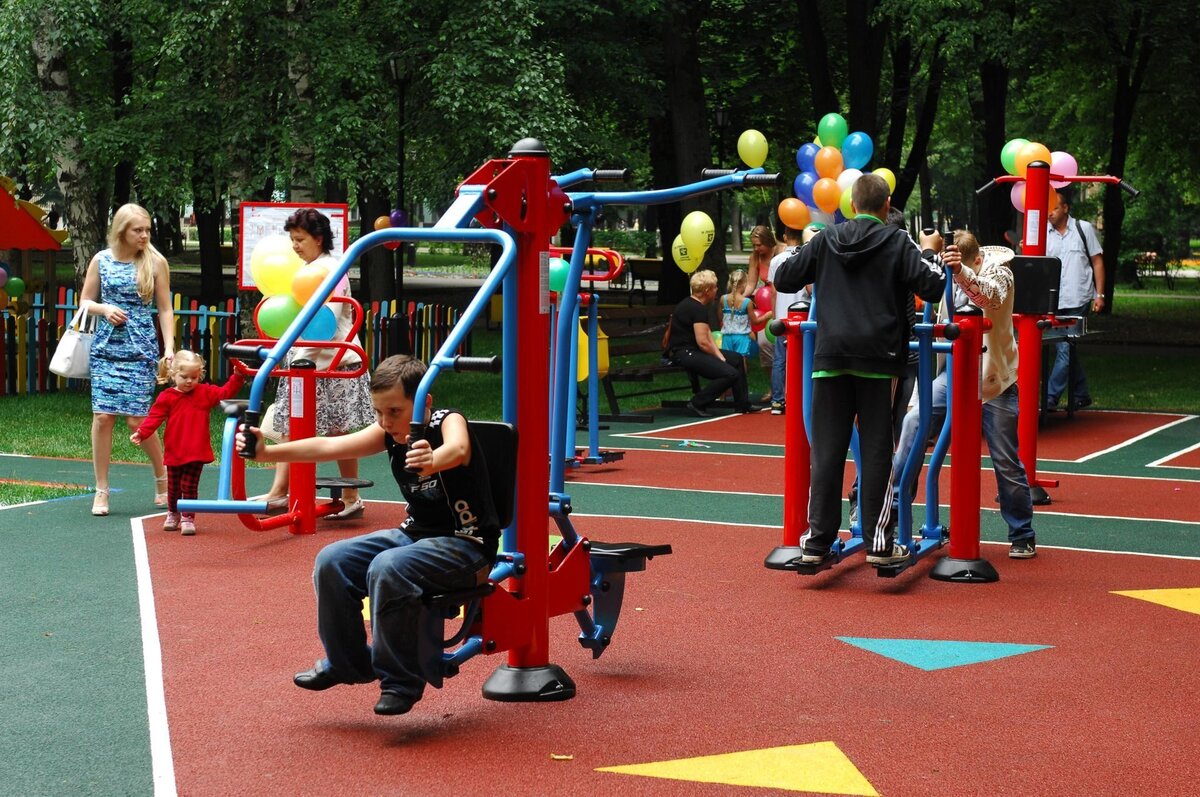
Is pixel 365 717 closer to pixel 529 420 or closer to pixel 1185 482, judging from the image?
pixel 529 420

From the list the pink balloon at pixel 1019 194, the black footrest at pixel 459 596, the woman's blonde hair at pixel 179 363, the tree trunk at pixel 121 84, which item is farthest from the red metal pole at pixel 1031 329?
the tree trunk at pixel 121 84

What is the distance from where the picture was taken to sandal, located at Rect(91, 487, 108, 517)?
9.47m

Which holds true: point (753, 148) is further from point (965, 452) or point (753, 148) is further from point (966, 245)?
point (965, 452)

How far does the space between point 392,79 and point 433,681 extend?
13.4 metres

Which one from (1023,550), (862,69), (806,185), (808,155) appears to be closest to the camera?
(1023,550)

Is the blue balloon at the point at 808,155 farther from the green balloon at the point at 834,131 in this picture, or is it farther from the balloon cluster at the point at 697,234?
the balloon cluster at the point at 697,234

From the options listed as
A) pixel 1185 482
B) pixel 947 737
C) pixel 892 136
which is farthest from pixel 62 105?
pixel 892 136

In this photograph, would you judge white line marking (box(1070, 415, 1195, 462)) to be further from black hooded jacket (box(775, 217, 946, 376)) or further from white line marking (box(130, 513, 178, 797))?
white line marking (box(130, 513, 178, 797))

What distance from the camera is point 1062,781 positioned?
470cm

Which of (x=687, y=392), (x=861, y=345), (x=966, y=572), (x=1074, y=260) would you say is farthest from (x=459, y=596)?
(x=687, y=392)

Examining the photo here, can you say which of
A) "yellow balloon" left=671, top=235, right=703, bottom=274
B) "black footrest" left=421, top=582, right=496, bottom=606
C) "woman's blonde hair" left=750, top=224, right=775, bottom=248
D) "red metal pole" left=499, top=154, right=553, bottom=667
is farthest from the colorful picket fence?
"black footrest" left=421, top=582, right=496, bottom=606

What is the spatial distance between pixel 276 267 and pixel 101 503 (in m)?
1.87

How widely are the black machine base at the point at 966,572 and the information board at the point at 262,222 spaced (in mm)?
7278

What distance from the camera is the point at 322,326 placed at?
28.2ft
